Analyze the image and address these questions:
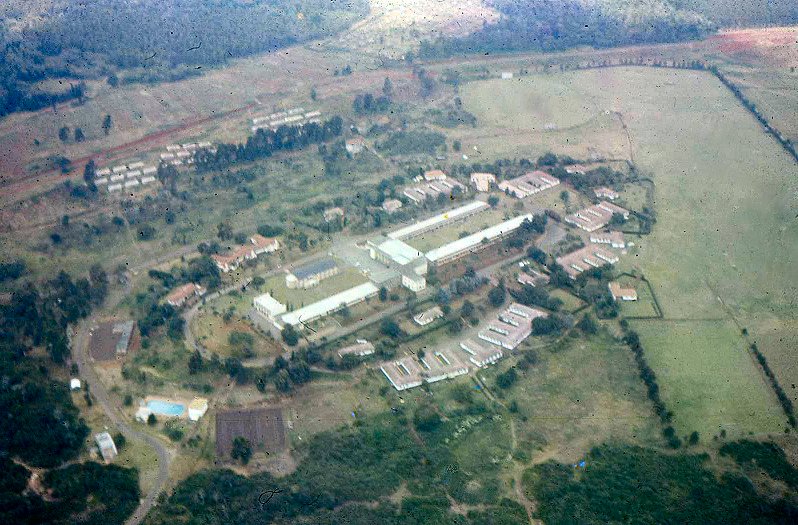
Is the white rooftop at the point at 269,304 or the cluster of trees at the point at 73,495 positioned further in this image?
the white rooftop at the point at 269,304

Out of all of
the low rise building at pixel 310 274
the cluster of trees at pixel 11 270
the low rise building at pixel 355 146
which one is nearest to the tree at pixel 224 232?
the low rise building at pixel 310 274

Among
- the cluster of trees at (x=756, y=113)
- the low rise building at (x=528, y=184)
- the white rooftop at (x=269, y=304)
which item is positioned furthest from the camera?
the cluster of trees at (x=756, y=113)

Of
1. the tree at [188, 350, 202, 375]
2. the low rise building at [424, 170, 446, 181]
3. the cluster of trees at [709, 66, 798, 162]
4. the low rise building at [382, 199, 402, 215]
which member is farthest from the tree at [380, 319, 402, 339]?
the cluster of trees at [709, 66, 798, 162]

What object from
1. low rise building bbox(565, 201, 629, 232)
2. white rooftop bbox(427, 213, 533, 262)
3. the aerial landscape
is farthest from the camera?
low rise building bbox(565, 201, 629, 232)

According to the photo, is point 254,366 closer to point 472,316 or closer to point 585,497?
point 472,316

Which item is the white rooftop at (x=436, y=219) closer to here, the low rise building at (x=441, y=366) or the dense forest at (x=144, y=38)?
the low rise building at (x=441, y=366)

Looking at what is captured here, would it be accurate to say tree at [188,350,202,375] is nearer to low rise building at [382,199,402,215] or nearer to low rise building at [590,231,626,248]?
low rise building at [382,199,402,215]

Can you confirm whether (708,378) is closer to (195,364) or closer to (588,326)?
(588,326)

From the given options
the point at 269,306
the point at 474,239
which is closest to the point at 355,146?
the point at 474,239
